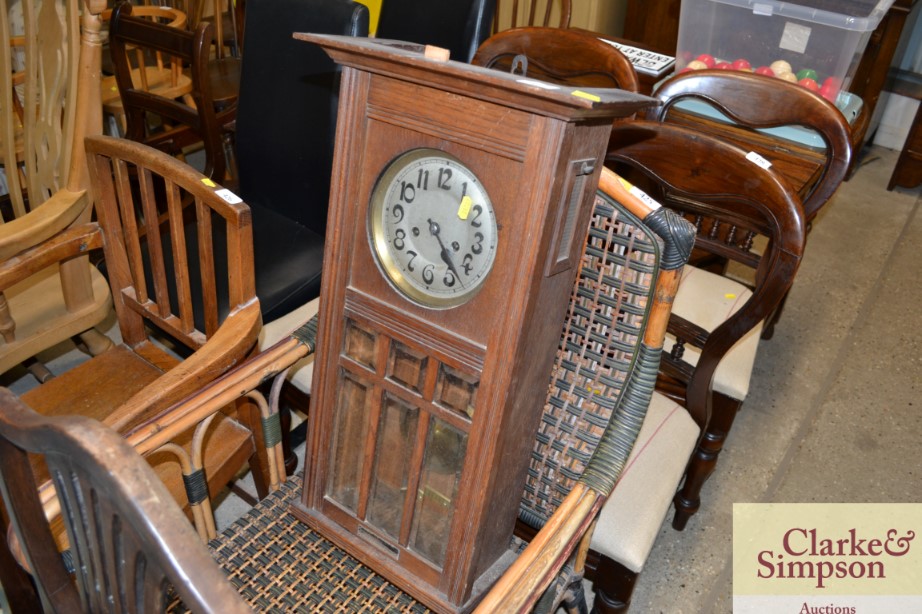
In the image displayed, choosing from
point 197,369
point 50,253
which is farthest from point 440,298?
point 50,253

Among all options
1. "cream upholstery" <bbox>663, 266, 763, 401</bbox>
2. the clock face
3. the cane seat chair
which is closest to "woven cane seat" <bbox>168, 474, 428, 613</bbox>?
the cane seat chair

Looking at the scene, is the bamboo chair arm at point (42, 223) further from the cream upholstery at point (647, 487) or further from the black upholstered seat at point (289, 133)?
the cream upholstery at point (647, 487)

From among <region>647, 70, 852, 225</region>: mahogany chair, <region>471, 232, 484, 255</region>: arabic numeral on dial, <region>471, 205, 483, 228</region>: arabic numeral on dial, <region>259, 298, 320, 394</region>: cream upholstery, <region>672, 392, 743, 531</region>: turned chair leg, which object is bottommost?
<region>672, 392, 743, 531</region>: turned chair leg

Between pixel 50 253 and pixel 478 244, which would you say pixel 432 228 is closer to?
pixel 478 244

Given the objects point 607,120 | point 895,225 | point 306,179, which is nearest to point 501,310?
point 607,120

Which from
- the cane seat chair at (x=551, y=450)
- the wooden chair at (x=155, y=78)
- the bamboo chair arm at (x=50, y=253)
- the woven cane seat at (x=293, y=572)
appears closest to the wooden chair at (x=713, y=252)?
the cane seat chair at (x=551, y=450)

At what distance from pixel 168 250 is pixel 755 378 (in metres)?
1.77

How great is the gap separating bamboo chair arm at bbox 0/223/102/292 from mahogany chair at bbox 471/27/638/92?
3.22 ft

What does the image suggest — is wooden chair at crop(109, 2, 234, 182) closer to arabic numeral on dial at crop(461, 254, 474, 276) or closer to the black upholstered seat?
the black upholstered seat

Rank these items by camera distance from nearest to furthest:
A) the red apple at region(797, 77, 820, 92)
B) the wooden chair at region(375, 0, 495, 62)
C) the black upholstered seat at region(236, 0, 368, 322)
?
the black upholstered seat at region(236, 0, 368, 322), the wooden chair at region(375, 0, 495, 62), the red apple at region(797, 77, 820, 92)

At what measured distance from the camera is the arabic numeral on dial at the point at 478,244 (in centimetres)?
75

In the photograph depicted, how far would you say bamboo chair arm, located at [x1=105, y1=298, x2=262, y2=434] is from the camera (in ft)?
3.17

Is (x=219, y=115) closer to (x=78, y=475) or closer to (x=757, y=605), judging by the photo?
(x=78, y=475)

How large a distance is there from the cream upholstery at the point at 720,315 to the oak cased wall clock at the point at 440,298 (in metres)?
0.67
